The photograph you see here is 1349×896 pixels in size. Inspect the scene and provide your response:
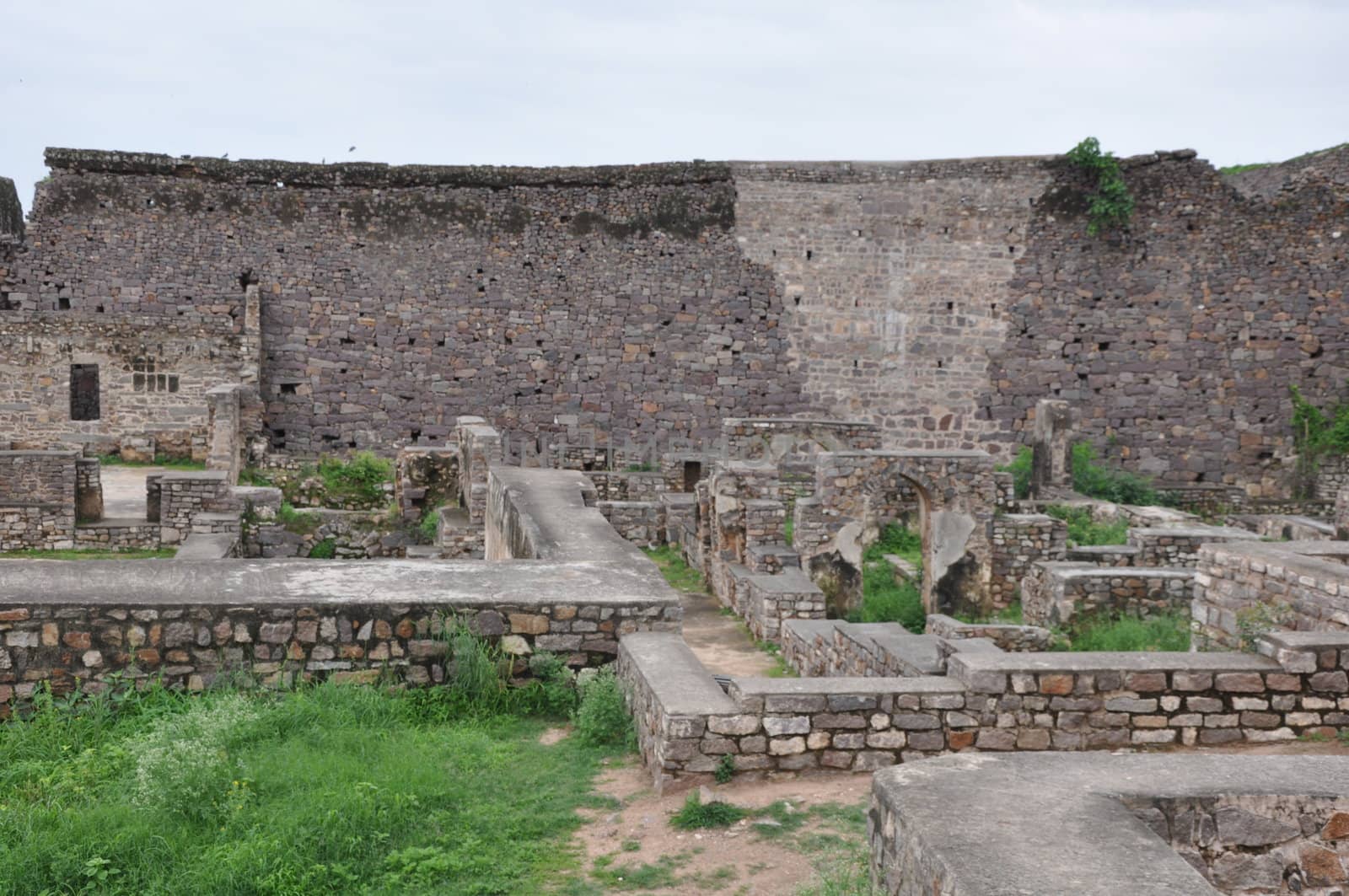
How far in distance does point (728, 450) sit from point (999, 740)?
11167 millimetres

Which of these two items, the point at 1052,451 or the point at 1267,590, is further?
the point at 1052,451

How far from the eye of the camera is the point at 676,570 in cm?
1515

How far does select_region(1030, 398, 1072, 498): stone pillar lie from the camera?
19.2 metres

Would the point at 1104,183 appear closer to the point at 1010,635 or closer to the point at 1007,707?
the point at 1010,635

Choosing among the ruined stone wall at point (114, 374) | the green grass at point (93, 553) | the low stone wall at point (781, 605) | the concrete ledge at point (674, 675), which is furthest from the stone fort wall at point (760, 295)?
the concrete ledge at point (674, 675)

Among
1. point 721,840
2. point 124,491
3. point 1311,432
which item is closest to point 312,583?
point 721,840

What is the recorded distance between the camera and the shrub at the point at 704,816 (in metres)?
4.67

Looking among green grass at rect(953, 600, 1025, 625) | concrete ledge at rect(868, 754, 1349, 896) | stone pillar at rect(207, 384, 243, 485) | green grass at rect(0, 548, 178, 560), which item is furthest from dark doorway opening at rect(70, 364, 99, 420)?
concrete ledge at rect(868, 754, 1349, 896)

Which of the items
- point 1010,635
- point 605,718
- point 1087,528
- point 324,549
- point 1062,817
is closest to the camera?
point 1062,817

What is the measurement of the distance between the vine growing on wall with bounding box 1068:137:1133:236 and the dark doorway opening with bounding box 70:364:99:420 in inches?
741

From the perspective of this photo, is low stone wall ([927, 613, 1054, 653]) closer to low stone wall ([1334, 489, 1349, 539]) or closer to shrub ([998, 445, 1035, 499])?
low stone wall ([1334, 489, 1349, 539])

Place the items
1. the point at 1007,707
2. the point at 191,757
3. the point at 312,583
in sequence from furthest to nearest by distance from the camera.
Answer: the point at 312,583
the point at 1007,707
the point at 191,757

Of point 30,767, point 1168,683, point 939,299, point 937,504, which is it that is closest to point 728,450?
point 937,504

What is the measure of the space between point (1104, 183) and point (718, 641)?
14747 millimetres
